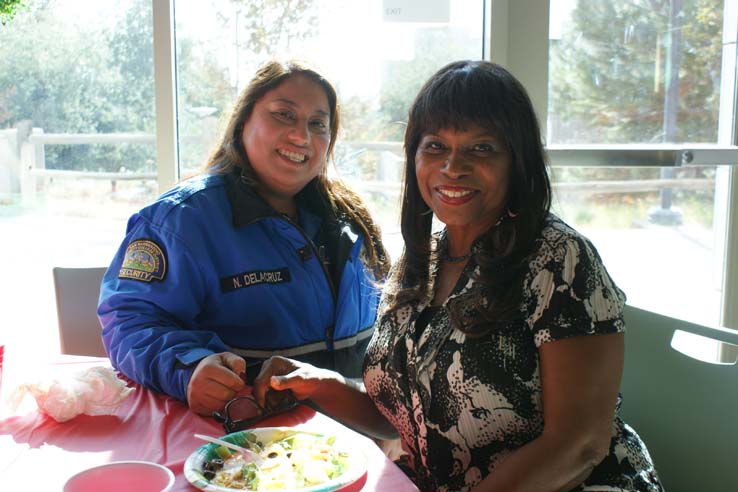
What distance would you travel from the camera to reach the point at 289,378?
1.41 m

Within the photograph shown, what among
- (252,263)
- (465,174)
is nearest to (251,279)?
(252,263)

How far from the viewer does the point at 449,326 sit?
1.35 m

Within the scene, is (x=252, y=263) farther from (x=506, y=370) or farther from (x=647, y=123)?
(x=647, y=123)

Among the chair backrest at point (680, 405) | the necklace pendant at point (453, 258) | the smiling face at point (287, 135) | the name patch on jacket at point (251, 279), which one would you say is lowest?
the chair backrest at point (680, 405)

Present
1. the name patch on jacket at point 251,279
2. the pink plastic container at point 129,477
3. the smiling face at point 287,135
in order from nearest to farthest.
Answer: the pink plastic container at point 129,477 < the name patch on jacket at point 251,279 < the smiling face at point 287,135

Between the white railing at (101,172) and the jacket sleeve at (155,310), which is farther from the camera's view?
the white railing at (101,172)

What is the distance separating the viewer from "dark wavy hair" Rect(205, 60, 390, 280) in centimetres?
193

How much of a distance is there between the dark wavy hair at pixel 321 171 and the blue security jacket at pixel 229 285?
83 mm

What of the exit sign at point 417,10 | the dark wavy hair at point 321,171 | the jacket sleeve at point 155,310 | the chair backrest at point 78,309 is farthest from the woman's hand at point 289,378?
the exit sign at point 417,10

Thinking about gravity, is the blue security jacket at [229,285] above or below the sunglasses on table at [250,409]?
above

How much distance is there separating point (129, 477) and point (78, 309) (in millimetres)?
1299

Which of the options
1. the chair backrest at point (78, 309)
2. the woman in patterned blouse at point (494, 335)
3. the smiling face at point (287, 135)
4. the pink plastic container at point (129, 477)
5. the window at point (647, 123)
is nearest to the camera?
the pink plastic container at point (129, 477)

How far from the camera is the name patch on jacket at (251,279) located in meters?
1.70

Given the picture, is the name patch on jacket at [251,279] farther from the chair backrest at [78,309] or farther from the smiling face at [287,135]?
the chair backrest at [78,309]
